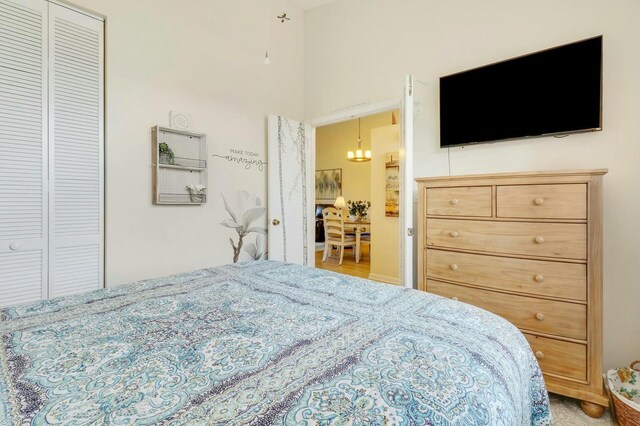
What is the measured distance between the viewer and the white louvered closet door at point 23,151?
1896mm

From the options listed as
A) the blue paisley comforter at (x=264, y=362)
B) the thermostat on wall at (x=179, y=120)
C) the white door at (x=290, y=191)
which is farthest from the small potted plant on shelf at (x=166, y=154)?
the blue paisley comforter at (x=264, y=362)

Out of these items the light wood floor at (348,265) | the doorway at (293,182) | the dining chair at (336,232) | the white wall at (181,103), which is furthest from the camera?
the dining chair at (336,232)

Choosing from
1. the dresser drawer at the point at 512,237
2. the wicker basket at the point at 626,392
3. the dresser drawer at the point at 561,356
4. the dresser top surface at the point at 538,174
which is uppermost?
the dresser top surface at the point at 538,174

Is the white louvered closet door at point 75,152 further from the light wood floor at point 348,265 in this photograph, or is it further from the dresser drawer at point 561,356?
the light wood floor at point 348,265

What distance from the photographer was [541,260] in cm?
180

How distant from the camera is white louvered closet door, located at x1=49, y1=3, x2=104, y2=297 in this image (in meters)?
2.06

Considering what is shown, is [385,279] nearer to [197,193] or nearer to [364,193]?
[197,193]

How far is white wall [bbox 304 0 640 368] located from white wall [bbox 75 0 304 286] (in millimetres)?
904

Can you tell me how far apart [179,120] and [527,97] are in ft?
8.97

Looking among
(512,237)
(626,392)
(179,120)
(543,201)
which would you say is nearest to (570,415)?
(626,392)

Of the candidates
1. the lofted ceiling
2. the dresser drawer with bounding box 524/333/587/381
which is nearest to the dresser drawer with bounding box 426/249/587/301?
the dresser drawer with bounding box 524/333/587/381

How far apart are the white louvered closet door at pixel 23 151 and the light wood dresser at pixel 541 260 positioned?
2738mm

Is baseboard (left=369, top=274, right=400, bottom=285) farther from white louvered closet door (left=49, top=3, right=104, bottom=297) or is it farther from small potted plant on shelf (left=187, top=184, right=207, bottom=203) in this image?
white louvered closet door (left=49, top=3, right=104, bottom=297)

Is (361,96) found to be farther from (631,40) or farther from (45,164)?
(45,164)
